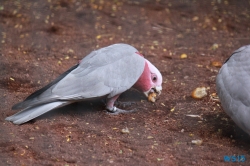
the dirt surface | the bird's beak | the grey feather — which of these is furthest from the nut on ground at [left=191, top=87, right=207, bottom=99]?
the grey feather

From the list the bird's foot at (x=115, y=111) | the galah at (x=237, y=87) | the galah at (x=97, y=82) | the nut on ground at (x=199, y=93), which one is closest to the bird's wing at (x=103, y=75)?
the galah at (x=97, y=82)

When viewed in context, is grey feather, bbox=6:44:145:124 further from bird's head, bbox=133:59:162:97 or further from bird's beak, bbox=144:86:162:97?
bird's beak, bbox=144:86:162:97

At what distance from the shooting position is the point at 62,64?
3371 mm

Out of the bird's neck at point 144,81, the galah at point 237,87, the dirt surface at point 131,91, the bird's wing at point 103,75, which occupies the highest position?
the galah at point 237,87

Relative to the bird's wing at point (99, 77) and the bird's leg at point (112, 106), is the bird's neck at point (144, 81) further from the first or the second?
the bird's leg at point (112, 106)

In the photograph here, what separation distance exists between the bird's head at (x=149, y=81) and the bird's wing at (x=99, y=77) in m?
0.07

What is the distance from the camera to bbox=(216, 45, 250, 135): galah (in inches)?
91.9

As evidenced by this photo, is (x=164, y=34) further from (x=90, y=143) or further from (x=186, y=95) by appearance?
(x=90, y=143)

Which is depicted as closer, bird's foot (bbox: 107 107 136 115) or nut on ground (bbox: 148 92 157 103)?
bird's foot (bbox: 107 107 136 115)

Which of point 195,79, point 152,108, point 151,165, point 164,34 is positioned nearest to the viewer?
point 151,165

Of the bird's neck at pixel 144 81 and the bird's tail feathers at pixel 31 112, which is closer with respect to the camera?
the bird's tail feathers at pixel 31 112

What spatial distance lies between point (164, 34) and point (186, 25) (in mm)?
279

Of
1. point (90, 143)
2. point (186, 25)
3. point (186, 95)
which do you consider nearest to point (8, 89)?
point (90, 143)

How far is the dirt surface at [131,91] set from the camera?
93.0 inches
